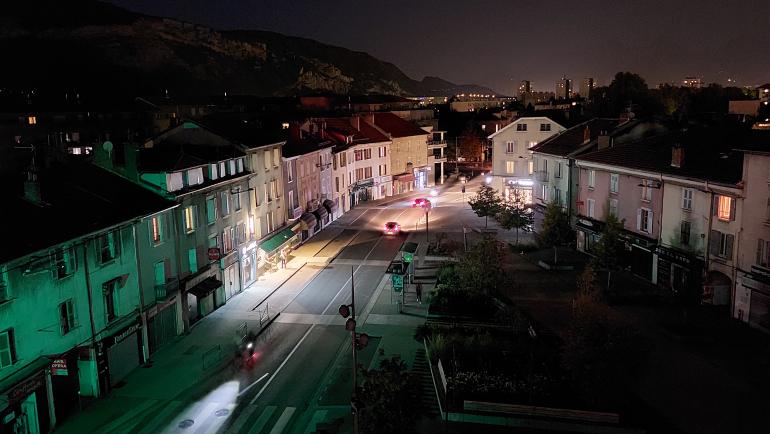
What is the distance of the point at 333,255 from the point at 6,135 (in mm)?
59554

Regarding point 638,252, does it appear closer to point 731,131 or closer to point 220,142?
point 731,131

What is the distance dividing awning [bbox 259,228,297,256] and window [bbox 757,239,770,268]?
33570mm

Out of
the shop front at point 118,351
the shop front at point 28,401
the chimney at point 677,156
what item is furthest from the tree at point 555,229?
the shop front at point 28,401

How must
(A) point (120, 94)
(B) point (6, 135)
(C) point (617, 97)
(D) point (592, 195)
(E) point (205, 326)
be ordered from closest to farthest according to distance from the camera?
(E) point (205, 326), (D) point (592, 195), (B) point (6, 135), (C) point (617, 97), (A) point (120, 94)

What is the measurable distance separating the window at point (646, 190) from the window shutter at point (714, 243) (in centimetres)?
694

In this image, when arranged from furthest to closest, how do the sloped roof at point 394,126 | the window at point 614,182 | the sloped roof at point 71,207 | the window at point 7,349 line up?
the sloped roof at point 394,126 < the window at point 614,182 < the sloped roof at point 71,207 < the window at point 7,349

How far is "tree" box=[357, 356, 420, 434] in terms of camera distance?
19.9 meters

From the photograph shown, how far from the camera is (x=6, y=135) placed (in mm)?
87438

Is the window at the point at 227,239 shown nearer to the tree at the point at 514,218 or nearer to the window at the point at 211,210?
the window at the point at 211,210

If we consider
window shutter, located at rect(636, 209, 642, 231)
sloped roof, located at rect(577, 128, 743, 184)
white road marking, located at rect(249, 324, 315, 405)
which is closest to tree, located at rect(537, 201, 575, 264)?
sloped roof, located at rect(577, 128, 743, 184)

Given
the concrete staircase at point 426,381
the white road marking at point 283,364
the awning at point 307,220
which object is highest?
the awning at point 307,220

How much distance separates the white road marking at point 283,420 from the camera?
25625mm

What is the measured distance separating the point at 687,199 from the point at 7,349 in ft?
124

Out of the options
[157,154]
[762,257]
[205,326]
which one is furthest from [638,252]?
[157,154]
